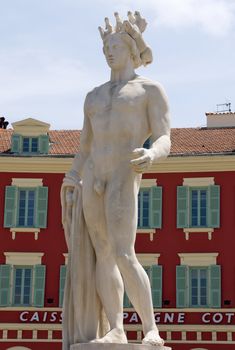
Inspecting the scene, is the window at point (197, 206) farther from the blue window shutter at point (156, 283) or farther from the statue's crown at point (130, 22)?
the statue's crown at point (130, 22)

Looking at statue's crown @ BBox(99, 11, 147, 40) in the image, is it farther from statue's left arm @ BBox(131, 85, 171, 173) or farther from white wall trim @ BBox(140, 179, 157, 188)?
white wall trim @ BBox(140, 179, 157, 188)

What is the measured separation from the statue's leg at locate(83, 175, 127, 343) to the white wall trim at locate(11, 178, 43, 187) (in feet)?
98.6

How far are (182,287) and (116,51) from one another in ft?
94.4

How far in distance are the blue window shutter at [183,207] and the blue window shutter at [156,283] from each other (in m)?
2.11

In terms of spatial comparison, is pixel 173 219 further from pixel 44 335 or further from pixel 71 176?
pixel 71 176

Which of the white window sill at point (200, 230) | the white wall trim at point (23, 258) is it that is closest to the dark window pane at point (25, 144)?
the white wall trim at point (23, 258)

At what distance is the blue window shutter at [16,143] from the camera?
41.7 meters

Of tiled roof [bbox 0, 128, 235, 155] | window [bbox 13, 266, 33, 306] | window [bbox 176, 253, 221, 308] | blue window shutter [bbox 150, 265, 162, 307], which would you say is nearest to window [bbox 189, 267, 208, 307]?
window [bbox 176, 253, 221, 308]

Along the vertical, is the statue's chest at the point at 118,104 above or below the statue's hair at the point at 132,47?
below

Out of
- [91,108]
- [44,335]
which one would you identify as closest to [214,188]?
[44,335]

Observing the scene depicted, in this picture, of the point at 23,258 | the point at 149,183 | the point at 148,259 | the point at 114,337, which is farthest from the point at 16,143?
the point at 114,337

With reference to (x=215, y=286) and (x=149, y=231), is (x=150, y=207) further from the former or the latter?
(x=215, y=286)

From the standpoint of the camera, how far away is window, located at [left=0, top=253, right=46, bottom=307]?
39.2m

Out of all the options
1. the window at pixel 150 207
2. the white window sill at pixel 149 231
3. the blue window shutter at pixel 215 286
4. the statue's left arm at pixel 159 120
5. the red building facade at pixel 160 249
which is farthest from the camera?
the white window sill at pixel 149 231
